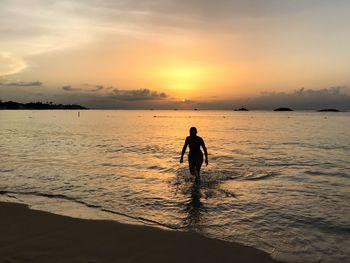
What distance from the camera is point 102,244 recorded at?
720cm

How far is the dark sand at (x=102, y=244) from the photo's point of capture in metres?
6.56

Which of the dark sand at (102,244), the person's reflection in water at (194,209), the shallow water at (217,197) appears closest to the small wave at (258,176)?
the shallow water at (217,197)

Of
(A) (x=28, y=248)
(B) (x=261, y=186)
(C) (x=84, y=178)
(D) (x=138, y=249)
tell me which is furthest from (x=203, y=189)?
(A) (x=28, y=248)

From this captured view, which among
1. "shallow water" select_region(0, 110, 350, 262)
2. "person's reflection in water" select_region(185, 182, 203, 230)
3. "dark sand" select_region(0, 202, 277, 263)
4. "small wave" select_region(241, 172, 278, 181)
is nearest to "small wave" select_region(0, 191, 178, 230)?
"shallow water" select_region(0, 110, 350, 262)

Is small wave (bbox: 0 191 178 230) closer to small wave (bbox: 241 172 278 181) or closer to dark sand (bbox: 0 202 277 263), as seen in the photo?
dark sand (bbox: 0 202 277 263)

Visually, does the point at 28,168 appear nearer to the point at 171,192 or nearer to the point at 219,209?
the point at 171,192

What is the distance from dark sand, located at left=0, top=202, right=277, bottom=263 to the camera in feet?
21.5

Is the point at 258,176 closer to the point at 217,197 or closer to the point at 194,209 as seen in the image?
the point at 217,197

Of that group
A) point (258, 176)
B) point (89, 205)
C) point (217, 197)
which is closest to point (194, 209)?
point (217, 197)

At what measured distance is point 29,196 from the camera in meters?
12.1

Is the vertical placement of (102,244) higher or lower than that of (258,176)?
higher

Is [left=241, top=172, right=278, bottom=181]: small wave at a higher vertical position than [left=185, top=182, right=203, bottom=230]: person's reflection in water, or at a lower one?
lower

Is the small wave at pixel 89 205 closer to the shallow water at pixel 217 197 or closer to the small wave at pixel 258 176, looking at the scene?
the shallow water at pixel 217 197

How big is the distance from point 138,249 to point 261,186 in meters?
8.91
